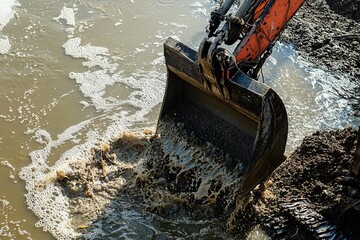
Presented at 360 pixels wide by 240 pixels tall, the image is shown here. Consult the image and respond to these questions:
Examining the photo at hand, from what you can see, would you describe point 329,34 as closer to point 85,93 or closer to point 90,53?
point 90,53

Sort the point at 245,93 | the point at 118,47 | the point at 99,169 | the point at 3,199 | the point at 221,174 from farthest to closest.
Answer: the point at 118,47 < the point at 99,169 < the point at 3,199 < the point at 221,174 < the point at 245,93

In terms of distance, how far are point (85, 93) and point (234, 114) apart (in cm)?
282

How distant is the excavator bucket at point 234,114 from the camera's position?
3982mm

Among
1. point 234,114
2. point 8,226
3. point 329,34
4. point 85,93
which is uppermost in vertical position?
point 329,34

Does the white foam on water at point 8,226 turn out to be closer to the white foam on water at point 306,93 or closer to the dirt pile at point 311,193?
the dirt pile at point 311,193

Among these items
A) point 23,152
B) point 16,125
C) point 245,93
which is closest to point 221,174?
point 245,93

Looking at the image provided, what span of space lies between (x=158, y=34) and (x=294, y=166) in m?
4.04

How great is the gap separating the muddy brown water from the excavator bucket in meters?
0.48

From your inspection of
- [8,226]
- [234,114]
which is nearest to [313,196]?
[234,114]

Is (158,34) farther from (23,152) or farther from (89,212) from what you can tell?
(89,212)

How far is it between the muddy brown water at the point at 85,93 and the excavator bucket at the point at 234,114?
0.48 m

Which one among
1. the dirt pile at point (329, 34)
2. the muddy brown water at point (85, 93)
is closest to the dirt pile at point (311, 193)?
the muddy brown water at point (85, 93)

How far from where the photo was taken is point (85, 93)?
6574 mm

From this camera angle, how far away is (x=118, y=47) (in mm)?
7742
